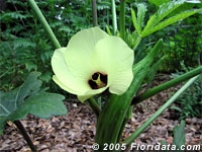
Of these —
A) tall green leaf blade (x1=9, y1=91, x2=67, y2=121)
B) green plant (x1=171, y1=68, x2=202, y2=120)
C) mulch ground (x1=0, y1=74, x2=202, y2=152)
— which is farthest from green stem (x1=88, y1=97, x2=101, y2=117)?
green plant (x1=171, y1=68, x2=202, y2=120)

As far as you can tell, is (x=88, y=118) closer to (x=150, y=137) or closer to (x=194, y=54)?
(x=150, y=137)

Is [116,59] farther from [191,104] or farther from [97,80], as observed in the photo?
[191,104]

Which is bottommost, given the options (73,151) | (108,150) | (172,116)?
(172,116)

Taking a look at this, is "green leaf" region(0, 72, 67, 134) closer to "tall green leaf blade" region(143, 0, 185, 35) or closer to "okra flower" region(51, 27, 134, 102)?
"okra flower" region(51, 27, 134, 102)

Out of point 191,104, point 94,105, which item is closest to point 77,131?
point 191,104

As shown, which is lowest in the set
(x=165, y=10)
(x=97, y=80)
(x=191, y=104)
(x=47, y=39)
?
(x=191, y=104)

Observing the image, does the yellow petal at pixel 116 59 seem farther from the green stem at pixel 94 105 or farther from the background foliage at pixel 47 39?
the background foliage at pixel 47 39

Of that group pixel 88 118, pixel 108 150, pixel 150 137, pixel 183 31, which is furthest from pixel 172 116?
pixel 108 150
